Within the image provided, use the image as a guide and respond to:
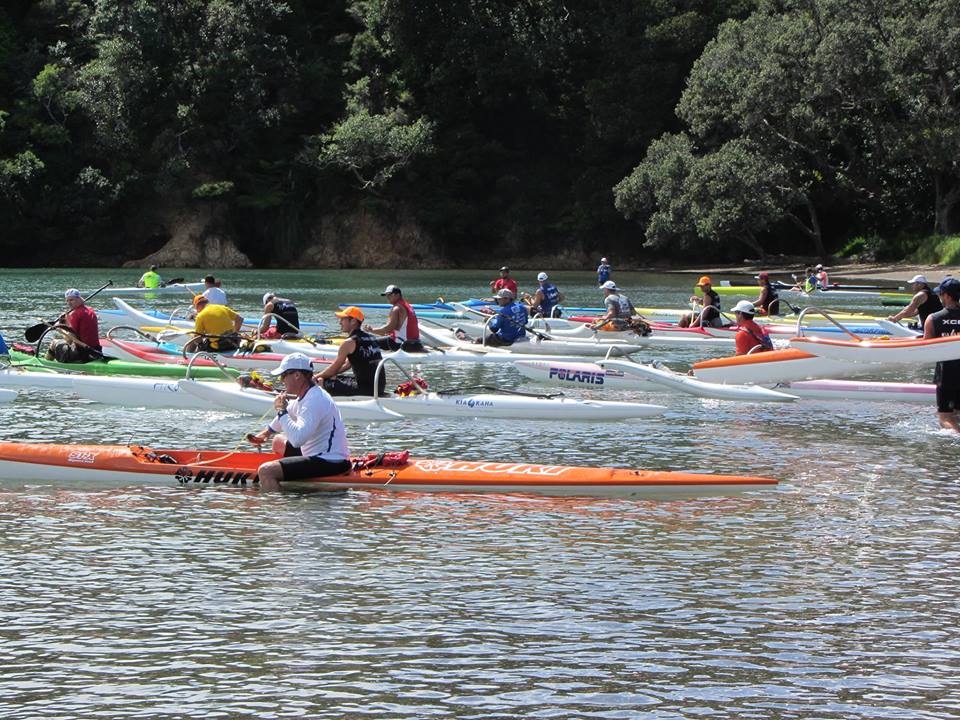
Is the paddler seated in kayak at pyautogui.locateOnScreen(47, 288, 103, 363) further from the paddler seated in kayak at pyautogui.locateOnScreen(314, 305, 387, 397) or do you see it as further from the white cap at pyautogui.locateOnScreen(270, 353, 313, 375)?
the white cap at pyautogui.locateOnScreen(270, 353, 313, 375)

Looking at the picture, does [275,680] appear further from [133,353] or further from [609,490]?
[133,353]

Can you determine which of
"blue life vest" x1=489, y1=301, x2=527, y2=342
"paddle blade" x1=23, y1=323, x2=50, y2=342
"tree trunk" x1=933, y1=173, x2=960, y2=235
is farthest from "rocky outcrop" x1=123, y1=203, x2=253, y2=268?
"paddle blade" x1=23, y1=323, x2=50, y2=342

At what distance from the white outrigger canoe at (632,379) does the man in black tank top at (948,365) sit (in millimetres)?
3479

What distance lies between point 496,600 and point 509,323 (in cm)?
1618

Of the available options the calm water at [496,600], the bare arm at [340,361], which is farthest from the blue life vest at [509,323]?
the calm water at [496,600]

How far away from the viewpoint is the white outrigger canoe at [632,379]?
19.5m

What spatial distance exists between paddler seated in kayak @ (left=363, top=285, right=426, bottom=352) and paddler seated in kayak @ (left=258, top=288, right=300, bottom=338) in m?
2.77

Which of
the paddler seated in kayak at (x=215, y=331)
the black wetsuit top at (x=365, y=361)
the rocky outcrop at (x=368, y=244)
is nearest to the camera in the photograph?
the black wetsuit top at (x=365, y=361)

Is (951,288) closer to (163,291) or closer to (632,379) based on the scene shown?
(632,379)

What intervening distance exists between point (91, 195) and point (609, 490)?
62566 millimetres

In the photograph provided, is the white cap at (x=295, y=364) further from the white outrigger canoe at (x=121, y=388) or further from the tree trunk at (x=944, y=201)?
the tree trunk at (x=944, y=201)

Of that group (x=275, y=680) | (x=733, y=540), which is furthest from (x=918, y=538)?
(x=275, y=680)

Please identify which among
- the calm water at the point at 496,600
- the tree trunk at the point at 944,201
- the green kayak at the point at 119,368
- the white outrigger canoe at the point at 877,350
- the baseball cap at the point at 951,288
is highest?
the tree trunk at the point at 944,201

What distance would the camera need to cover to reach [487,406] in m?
17.3
